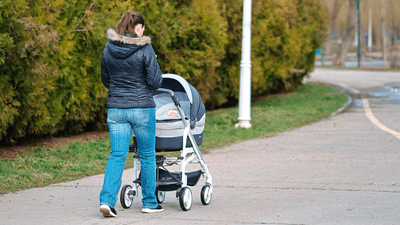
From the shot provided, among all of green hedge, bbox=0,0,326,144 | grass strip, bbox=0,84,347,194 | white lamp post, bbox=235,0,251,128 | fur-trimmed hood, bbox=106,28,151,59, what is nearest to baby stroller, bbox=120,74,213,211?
fur-trimmed hood, bbox=106,28,151,59

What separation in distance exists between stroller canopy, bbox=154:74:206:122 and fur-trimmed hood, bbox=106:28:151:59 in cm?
72

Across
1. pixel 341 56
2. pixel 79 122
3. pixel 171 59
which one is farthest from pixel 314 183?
pixel 341 56

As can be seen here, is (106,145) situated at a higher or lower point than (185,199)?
lower

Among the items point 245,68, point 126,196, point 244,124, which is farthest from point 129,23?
point 244,124

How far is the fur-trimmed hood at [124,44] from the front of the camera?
5188 millimetres

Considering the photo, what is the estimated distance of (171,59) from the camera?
12.8m

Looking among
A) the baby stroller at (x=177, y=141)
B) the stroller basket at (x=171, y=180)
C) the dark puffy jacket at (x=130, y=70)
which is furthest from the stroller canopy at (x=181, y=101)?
the stroller basket at (x=171, y=180)

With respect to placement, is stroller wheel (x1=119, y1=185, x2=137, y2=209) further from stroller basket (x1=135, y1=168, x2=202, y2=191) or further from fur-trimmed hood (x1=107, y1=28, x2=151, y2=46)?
fur-trimmed hood (x1=107, y1=28, x2=151, y2=46)

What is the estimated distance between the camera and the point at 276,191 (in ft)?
21.4

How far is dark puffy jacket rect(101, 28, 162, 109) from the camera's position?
17.1 ft

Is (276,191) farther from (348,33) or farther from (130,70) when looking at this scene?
(348,33)

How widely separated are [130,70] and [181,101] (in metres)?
1.02

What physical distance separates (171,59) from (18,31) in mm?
5034

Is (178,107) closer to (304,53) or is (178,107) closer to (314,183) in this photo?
(314,183)
